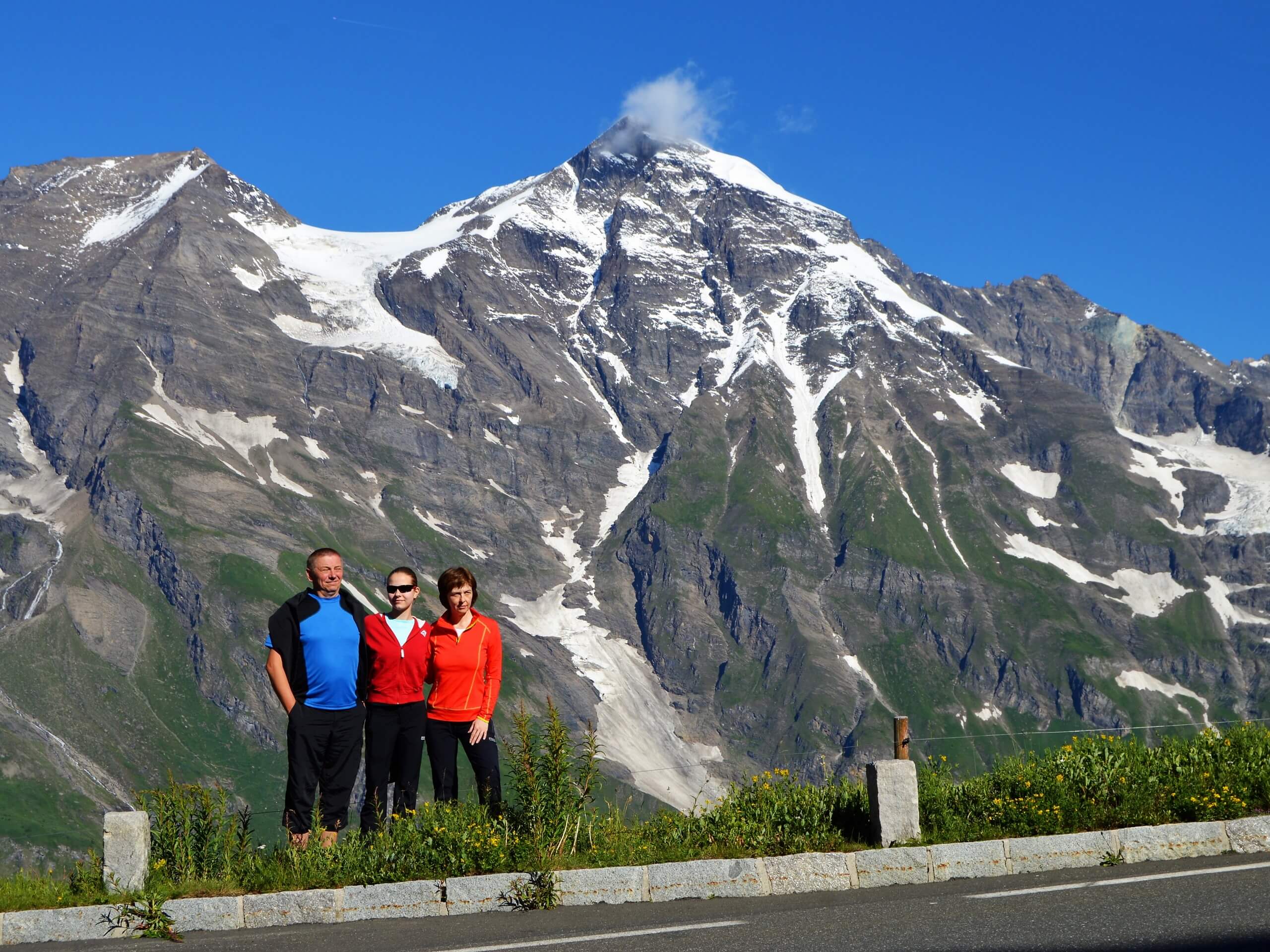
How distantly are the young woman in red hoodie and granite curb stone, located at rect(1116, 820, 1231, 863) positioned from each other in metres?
7.55

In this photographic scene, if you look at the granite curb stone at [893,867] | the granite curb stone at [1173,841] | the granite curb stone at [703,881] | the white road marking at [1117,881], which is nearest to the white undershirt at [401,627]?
the granite curb stone at [703,881]

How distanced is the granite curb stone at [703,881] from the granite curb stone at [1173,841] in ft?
12.4

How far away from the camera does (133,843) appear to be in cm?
1296

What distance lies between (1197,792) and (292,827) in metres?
9.66

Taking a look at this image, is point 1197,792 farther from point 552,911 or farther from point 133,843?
point 133,843

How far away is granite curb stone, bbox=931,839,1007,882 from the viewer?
13.4m

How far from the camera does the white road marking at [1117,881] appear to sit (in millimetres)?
12312

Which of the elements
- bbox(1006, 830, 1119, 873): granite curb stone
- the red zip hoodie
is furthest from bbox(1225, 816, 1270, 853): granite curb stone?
the red zip hoodie

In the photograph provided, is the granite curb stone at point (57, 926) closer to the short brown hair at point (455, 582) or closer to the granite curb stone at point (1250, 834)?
the short brown hair at point (455, 582)

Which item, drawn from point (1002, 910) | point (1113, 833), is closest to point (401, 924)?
point (1002, 910)

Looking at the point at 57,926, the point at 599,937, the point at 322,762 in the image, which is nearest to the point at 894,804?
the point at 599,937

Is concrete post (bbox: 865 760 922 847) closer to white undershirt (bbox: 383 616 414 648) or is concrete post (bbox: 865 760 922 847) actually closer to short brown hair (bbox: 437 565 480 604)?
short brown hair (bbox: 437 565 480 604)

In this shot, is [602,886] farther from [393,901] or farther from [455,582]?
[455,582]

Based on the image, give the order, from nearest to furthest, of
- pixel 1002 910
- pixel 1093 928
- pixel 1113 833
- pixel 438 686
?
pixel 1093 928 → pixel 1002 910 → pixel 1113 833 → pixel 438 686
